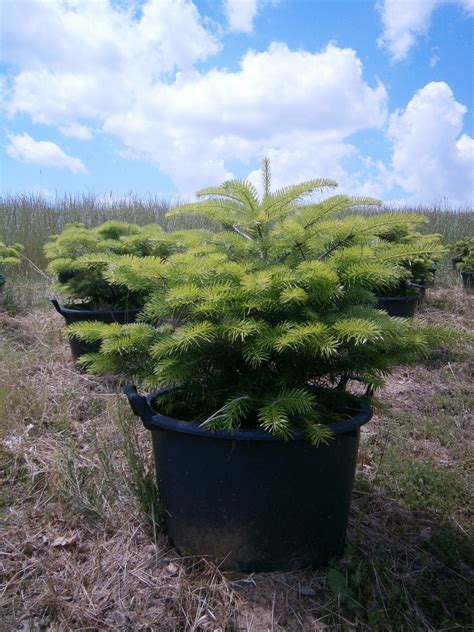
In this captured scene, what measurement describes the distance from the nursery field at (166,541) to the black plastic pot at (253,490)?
77mm

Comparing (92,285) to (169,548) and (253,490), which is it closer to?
(169,548)

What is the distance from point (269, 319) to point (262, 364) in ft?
0.55

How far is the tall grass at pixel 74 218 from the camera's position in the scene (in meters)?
9.05

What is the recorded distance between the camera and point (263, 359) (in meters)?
1.64

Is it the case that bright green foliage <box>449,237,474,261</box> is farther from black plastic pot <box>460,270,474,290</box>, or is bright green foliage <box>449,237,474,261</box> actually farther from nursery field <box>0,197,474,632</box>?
nursery field <box>0,197,474,632</box>

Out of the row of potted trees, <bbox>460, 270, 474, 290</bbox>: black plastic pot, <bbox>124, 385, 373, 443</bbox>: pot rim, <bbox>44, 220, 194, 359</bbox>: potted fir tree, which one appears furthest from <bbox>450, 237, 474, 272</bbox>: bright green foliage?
<bbox>124, 385, 373, 443</bbox>: pot rim

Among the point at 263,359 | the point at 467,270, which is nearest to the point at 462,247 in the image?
the point at 467,270

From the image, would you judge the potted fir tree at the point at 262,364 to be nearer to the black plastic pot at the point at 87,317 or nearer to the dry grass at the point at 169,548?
the dry grass at the point at 169,548

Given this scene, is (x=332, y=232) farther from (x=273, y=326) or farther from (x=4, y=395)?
(x=4, y=395)

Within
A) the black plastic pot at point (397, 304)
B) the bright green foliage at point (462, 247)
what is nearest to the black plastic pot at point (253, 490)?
the black plastic pot at point (397, 304)

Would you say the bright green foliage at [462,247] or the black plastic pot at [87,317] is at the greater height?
the bright green foliage at [462,247]

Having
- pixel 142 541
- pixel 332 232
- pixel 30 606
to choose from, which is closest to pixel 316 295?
pixel 332 232

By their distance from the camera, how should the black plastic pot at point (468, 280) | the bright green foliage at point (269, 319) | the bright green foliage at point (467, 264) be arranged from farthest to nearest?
the black plastic pot at point (468, 280), the bright green foliage at point (467, 264), the bright green foliage at point (269, 319)

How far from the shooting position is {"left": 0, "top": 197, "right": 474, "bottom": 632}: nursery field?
1722mm
